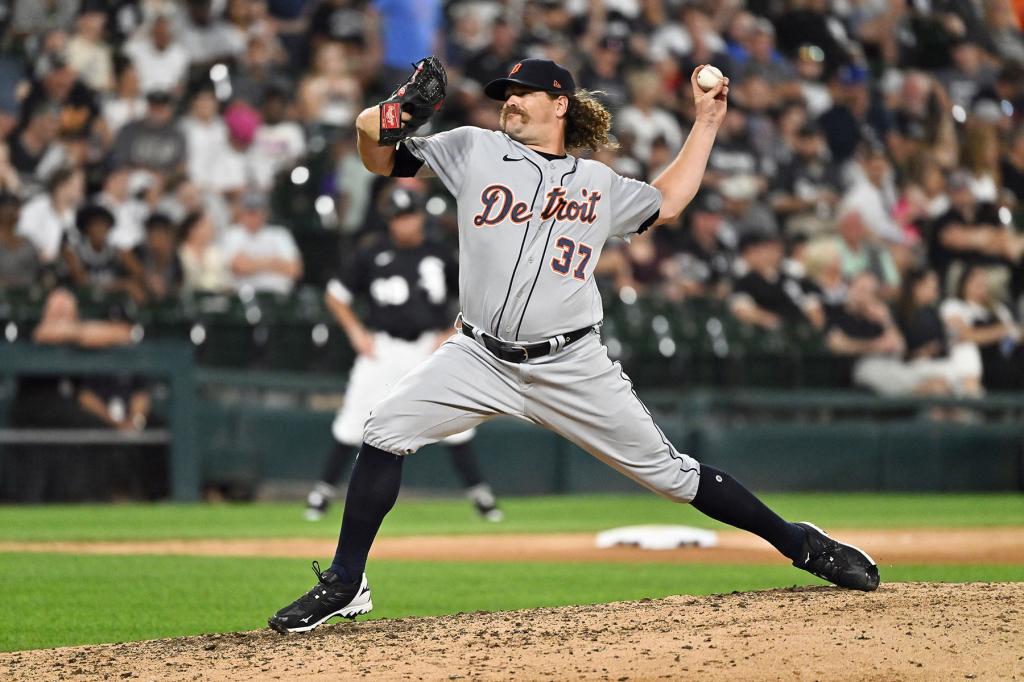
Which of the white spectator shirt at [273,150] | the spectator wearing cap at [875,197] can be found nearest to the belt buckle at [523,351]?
the white spectator shirt at [273,150]

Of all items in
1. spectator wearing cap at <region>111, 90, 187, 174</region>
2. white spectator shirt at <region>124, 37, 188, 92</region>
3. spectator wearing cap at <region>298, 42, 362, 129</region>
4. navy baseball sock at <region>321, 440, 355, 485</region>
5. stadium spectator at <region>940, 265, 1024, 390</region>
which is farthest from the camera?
stadium spectator at <region>940, 265, 1024, 390</region>

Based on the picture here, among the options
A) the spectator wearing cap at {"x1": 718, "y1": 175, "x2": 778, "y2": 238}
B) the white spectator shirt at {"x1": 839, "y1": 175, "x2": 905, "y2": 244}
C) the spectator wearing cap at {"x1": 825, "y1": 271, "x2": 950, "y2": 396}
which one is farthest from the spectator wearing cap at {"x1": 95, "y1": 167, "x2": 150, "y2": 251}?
the white spectator shirt at {"x1": 839, "y1": 175, "x2": 905, "y2": 244}

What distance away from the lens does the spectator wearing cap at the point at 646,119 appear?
14688 millimetres

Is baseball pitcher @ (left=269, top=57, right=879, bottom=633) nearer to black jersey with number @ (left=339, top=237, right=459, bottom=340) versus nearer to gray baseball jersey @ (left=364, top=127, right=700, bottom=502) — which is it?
gray baseball jersey @ (left=364, top=127, right=700, bottom=502)

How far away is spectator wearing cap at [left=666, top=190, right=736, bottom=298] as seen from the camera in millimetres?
13898

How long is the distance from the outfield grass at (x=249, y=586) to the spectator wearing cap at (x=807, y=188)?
7.58 m

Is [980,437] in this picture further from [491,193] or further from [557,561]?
[491,193]

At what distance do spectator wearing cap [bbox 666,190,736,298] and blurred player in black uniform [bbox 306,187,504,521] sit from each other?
3.82 m

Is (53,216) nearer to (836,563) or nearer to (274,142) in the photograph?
(274,142)

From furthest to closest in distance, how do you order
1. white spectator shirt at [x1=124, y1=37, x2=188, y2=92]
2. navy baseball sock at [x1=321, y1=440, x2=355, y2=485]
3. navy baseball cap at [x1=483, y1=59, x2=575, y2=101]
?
white spectator shirt at [x1=124, y1=37, x2=188, y2=92]
navy baseball sock at [x1=321, y1=440, x2=355, y2=485]
navy baseball cap at [x1=483, y1=59, x2=575, y2=101]

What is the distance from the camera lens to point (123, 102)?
501 inches

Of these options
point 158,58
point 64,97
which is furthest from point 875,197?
point 64,97

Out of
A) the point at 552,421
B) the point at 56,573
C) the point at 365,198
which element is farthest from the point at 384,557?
the point at 365,198

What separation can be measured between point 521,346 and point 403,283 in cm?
563
